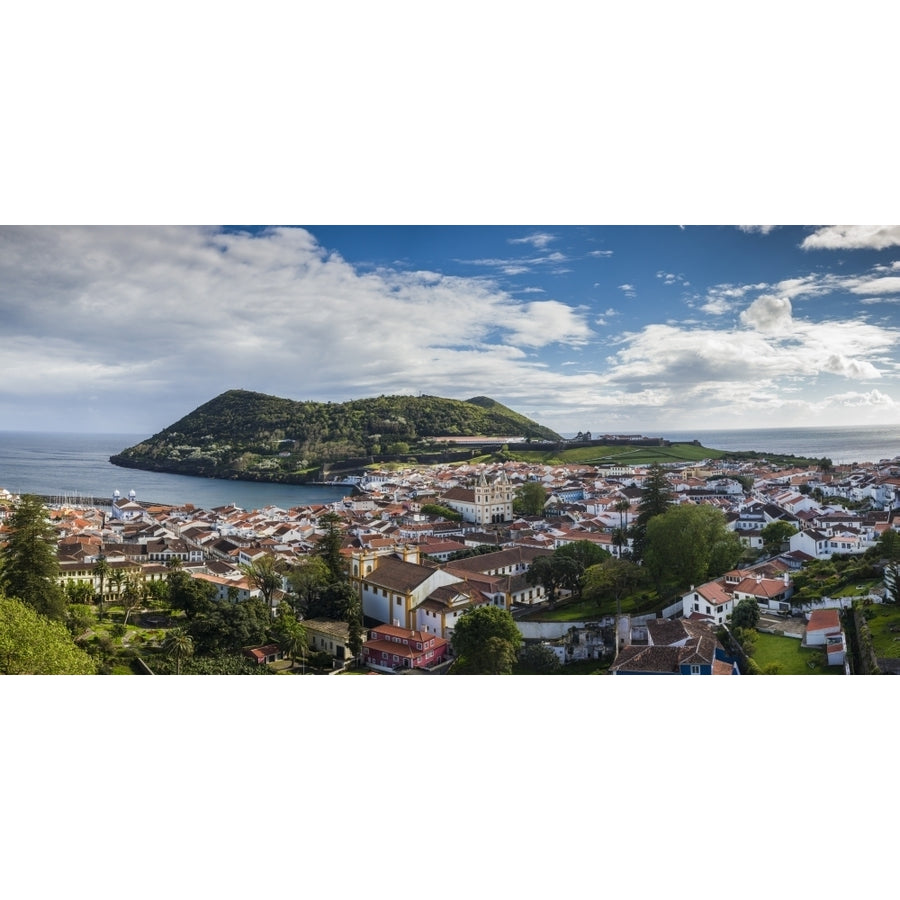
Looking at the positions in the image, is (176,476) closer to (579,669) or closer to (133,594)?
(133,594)

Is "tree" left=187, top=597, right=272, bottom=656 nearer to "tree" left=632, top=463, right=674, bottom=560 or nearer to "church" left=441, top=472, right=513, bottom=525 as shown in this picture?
"church" left=441, top=472, right=513, bottom=525

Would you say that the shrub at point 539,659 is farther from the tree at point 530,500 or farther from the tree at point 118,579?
the tree at point 118,579

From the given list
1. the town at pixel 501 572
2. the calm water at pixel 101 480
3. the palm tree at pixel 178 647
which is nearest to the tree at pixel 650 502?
the town at pixel 501 572

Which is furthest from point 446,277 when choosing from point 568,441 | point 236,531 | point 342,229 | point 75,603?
point 75,603

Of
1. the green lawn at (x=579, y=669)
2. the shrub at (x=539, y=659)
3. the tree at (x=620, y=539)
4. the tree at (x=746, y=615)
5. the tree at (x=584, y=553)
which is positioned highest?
the tree at (x=620, y=539)

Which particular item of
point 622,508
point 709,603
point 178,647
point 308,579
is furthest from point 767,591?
point 178,647

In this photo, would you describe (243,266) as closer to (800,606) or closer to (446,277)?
(446,277)
